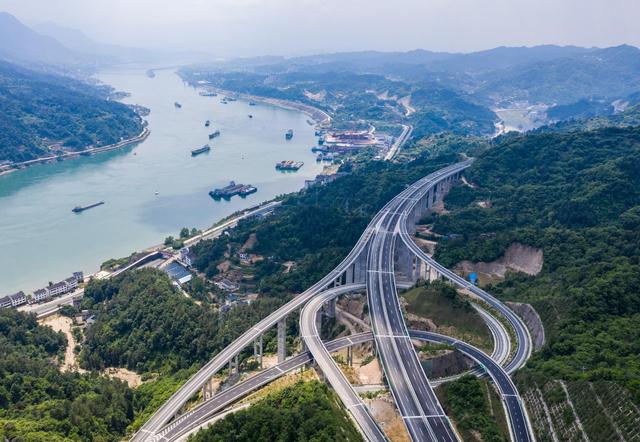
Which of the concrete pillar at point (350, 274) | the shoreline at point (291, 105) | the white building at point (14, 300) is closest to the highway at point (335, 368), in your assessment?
the concrete pillar at point (350, 274)

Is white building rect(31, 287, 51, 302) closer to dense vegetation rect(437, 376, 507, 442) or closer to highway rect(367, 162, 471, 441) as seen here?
highway rect(367, 162, 471, 441)

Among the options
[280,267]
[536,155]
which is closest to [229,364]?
[280,267]

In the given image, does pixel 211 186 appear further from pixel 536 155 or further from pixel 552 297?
pixel 552 297

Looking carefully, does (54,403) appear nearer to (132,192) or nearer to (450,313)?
(450,313)

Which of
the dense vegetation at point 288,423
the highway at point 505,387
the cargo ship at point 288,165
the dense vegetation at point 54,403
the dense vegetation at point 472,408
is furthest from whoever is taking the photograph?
the cargo ship at point 288,165

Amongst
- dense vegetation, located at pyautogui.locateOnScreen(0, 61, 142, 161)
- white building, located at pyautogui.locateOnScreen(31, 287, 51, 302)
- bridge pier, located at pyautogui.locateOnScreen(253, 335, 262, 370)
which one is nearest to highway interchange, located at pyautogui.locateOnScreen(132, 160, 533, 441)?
bridge pier, located at pyautogui.locateOnScreen(253, 335, 262, 370)

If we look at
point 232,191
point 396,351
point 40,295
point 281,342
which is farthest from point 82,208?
point 396,351

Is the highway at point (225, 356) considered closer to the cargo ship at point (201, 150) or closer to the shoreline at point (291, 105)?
the cargo ship at point (201, 150)
